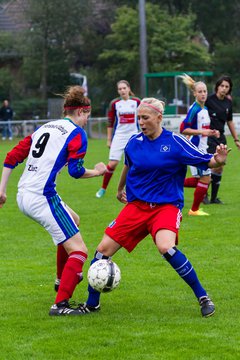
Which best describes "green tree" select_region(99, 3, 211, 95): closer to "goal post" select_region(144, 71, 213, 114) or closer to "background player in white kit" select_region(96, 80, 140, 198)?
"goal post" select_region(144, 71, 213, 114)

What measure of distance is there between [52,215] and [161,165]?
0.90 m

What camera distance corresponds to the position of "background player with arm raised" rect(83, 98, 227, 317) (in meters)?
6.59

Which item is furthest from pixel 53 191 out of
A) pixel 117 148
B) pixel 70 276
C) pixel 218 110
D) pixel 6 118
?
pixel 6 118

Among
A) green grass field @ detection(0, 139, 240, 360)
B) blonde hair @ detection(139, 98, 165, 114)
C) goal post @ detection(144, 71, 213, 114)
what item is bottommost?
goal post @ detection(144, 71, 213, 114)

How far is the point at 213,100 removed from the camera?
42.0 feet

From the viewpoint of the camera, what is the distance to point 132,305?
22.7 feet

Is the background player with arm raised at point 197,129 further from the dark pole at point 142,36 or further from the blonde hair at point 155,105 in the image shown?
the dark pole at point 142,36

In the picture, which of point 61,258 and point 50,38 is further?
point 50,38

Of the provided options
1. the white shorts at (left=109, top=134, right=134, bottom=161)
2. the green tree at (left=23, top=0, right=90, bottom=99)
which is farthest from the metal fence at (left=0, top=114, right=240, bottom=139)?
the white shorts at (left=109, top=134, right=134, bottom=161)

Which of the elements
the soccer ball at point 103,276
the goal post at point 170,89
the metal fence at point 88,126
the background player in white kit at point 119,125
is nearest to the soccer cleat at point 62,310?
the soccer ball at point 103,276

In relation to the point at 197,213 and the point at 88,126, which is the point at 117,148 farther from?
the point at 88,126

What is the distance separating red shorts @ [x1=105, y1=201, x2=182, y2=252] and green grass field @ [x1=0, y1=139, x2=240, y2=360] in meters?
0.58

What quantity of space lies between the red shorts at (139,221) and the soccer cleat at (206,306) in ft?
1.74

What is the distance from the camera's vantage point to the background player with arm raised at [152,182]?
259 inches
